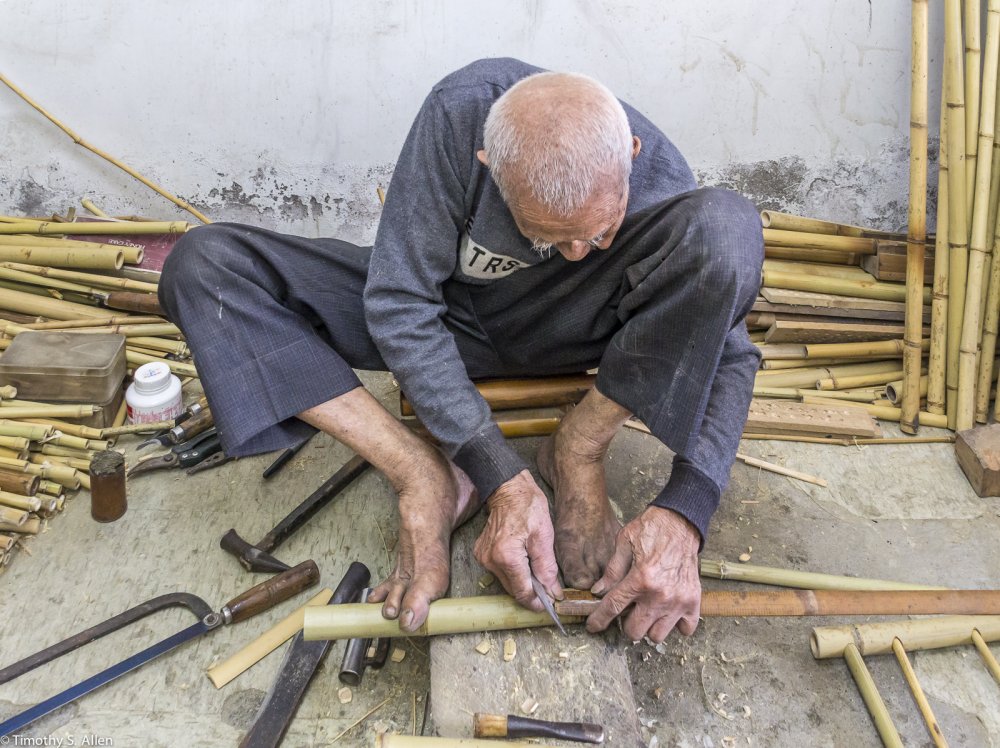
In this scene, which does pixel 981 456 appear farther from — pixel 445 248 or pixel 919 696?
pixel 445 248

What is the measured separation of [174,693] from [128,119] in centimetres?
228

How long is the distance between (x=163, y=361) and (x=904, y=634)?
246 cm

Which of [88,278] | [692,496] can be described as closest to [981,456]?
[692,496]

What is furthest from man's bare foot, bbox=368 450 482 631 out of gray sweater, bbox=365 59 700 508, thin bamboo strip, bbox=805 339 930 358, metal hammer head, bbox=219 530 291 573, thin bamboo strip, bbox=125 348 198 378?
thin bamboo strip, bbox=805 339 930 358

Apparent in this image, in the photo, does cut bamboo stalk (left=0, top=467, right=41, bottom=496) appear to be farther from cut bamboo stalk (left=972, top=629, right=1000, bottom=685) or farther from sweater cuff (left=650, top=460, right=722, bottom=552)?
cut bamboo stalk (left=972, top=629, right=1000, bottom=685)

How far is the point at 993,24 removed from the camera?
269cm

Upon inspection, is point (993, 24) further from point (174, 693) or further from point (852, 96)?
point (174, 693)

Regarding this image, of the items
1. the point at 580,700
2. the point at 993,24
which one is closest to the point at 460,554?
the point at 580,700

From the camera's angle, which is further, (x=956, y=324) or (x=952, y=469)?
(x=956, y=324)

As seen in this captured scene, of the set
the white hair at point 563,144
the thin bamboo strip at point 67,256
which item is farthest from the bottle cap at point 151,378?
the white hair at point 563,144

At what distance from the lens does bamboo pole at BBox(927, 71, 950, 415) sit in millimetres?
2785

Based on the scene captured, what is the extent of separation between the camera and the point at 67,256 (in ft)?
9.66

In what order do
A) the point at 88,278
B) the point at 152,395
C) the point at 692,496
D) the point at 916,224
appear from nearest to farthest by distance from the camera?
the point at 692,496, the point at 152,395, the point at 916,224, the point at 88,278

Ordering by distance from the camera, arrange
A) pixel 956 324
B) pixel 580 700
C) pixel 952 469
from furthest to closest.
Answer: pixel 956 324 < pixel 952 469 < pixel 580 700
